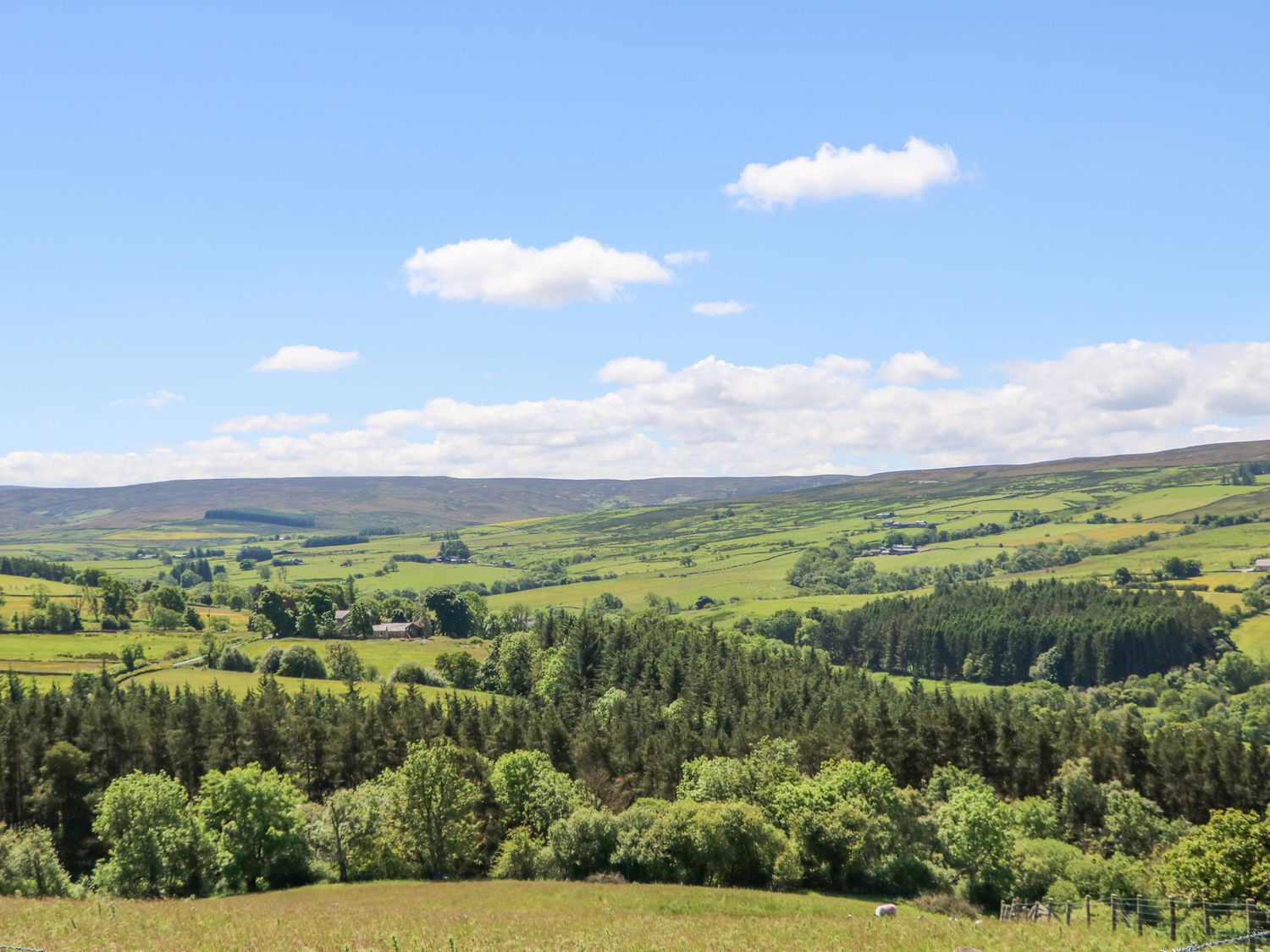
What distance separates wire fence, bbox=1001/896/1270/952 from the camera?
1649 inches

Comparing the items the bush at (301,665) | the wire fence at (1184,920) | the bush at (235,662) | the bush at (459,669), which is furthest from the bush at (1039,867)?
the bush at (235,662)

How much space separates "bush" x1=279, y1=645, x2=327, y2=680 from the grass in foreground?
328 ft

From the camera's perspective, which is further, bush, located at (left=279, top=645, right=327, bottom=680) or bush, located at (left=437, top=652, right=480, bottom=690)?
bush, located at (left=437, top=652, right=480, bottom=690)

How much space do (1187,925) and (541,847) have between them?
1788 inches

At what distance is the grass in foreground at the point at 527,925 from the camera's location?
39.6 metres

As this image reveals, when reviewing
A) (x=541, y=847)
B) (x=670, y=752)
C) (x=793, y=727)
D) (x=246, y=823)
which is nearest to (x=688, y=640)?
(x=793, y=727)

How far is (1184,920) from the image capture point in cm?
4653

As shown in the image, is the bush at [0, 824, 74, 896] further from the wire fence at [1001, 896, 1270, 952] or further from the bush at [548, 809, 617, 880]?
the wire fence at [1001, 896, 1270, 952]

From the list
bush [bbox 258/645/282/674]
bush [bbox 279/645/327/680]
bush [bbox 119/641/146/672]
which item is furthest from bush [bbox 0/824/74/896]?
bush [bbox 119/641/146/672]

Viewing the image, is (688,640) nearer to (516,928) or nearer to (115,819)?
(115,819)

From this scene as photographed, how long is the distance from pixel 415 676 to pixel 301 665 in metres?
19.7

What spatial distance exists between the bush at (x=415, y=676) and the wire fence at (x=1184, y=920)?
118 metres

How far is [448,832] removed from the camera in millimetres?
74938

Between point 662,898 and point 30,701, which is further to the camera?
point 30,701
